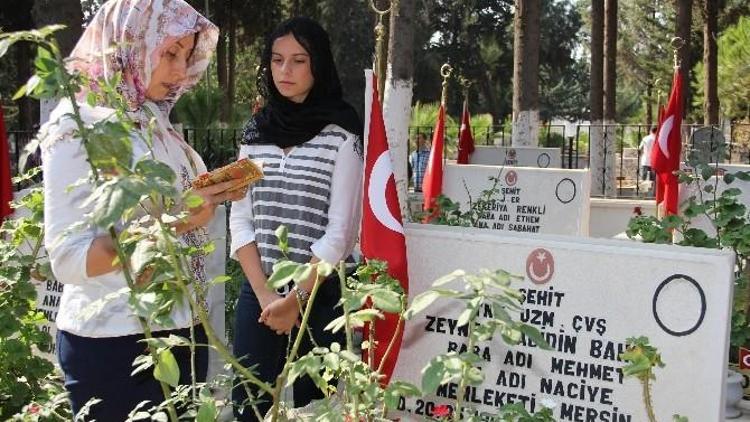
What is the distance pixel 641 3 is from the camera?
34375mm

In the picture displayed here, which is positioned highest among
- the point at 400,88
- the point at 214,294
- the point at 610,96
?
the point at 610,96

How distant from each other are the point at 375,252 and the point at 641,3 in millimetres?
34583

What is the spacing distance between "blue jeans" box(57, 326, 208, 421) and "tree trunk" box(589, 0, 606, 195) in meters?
11.4

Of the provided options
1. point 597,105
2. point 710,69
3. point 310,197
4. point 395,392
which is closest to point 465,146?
point 597,105

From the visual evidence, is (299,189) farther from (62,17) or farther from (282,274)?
(62,17)

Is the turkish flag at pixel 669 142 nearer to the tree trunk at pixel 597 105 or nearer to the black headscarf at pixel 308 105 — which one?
the black headscarf at pixel 308 105

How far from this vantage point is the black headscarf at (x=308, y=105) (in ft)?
8.56

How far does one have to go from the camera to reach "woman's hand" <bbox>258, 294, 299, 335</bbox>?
251cm

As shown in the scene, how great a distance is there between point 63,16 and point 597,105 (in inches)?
345

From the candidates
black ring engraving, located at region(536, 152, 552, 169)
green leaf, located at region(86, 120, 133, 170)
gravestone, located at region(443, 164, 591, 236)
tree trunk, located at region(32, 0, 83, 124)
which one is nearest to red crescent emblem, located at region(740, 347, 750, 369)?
gravestone, located at region(443, 164, 591, 236)

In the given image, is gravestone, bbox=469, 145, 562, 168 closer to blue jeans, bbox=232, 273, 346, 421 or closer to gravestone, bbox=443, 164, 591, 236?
gravestone, bbox=443, 164, 591, 236

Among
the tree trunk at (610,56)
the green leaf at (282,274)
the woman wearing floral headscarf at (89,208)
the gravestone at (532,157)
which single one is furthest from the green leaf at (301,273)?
the tree trunk at (610,56)

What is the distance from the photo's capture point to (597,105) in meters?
13.2

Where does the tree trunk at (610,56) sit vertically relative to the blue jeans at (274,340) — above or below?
above
